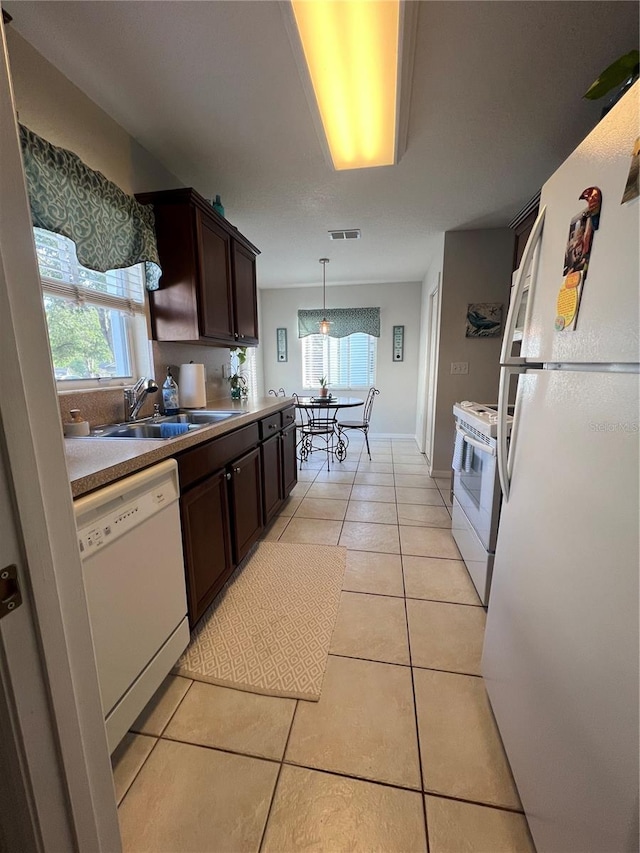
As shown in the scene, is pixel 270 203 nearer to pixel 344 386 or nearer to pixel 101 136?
pixel 101 136

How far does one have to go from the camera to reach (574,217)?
2.62 ft

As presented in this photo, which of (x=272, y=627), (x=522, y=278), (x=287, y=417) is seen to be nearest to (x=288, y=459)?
(x=287, y=417)

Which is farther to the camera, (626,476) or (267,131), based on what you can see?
(267,131)

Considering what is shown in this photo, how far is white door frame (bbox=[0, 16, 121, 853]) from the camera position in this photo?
0.47 meters

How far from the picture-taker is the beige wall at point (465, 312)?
11.0ft

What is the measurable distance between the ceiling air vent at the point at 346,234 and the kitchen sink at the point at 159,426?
2291 millimetres

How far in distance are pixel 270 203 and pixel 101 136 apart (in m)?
1.28

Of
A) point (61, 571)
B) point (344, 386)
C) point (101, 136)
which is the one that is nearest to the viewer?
point (61, 571)

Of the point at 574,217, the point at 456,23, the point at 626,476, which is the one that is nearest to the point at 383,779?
the point at 626,476

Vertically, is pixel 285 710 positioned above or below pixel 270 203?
below

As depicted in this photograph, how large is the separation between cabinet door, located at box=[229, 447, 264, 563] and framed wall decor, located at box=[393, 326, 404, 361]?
12.7ft

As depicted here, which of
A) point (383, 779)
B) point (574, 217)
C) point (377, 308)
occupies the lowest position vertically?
point (383, 779)

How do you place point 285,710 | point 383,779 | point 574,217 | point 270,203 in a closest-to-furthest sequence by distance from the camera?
point 574,217, point 383,779, point 285,710, point 270,203

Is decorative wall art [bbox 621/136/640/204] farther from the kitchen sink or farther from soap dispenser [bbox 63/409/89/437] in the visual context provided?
soap dispenser [bbox 63/409/89/437]
